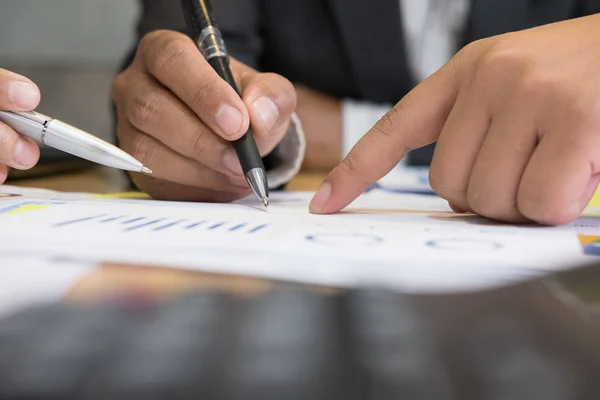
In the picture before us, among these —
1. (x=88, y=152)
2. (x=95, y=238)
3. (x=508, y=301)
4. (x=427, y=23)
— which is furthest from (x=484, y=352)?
(x=427, y=23)

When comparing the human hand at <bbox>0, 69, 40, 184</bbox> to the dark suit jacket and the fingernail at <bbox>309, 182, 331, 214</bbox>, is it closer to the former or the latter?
the fingernail at <bbox>309, 182, 331, 214</bbox>

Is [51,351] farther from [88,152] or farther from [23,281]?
[88,152]

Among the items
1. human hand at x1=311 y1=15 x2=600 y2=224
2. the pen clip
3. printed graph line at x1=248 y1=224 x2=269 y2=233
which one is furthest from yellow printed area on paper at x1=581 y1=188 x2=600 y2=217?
the pen clip

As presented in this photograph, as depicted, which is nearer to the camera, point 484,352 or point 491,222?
point 484,352

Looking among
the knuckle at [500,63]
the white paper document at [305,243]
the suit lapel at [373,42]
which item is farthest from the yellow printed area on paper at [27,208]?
the suit lapel at [373,42]

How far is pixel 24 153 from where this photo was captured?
1.01ft

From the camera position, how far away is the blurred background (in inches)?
41.1

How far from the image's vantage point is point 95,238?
193mm

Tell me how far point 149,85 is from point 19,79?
0.09m

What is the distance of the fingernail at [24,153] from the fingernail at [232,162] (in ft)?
0.34

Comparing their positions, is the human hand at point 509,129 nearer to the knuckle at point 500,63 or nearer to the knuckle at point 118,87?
the knuckle at point 500,63

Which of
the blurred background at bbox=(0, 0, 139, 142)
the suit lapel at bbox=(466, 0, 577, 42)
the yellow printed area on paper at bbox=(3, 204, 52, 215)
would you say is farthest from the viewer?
the blurred background at bbox=(0, 0, 139, 142)

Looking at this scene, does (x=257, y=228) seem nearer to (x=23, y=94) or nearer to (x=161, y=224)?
(x=161, y=224)

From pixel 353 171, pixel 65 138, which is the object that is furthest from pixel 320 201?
pixel 65 138
